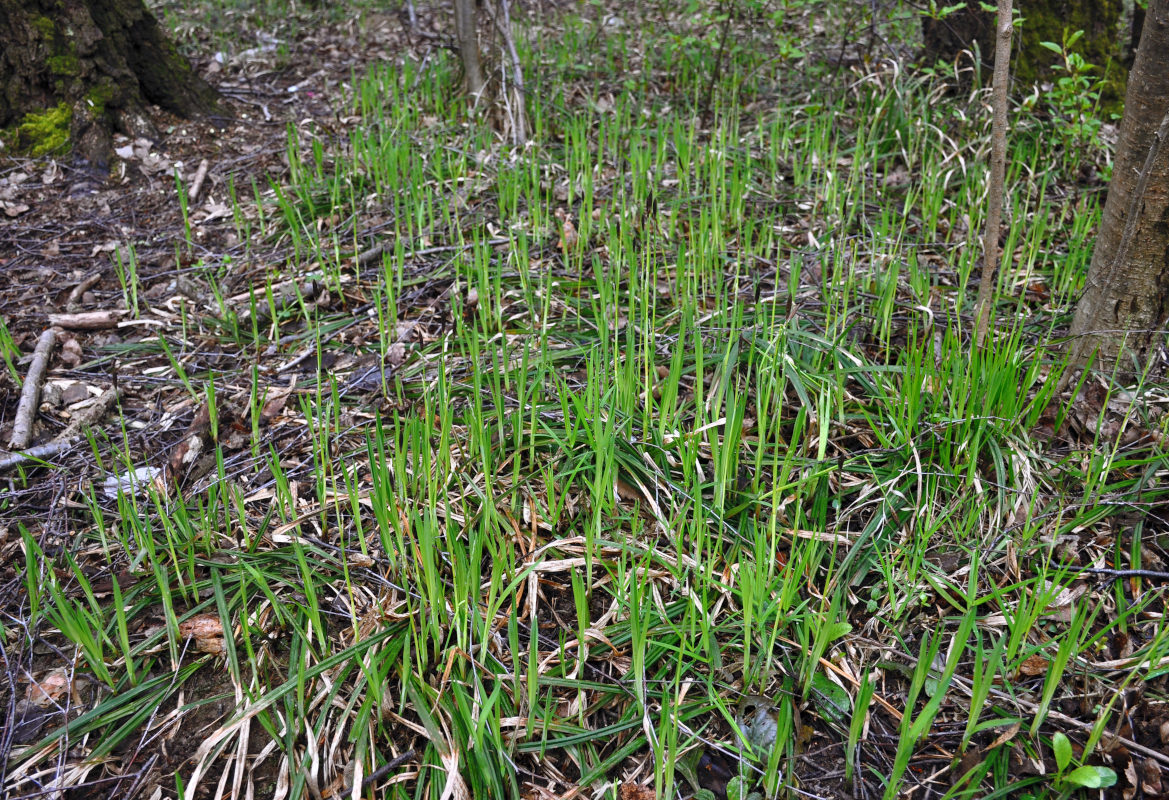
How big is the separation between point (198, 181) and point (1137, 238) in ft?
12.0

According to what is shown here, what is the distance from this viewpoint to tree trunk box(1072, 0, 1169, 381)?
1.88 meters

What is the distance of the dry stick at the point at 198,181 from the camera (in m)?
3.55

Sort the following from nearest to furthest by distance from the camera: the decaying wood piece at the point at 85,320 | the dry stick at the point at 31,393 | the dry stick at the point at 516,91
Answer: the dry stick at the point at 31,393 → the decaying wood piece at the point at 85,320 → the dry stick at the point at 516,91

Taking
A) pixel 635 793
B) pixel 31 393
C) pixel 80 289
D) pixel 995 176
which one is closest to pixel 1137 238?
pixel 995 176

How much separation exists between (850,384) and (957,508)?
550 millimetres

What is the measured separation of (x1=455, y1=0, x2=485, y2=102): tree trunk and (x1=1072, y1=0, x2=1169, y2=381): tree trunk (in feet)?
9.46

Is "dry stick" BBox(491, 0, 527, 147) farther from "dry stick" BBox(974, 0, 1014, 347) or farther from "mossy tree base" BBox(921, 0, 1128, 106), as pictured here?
"dry stick" BBox(974, 0, 1014, 347)

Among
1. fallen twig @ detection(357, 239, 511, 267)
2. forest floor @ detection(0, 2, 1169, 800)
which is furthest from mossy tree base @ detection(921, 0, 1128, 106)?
fallen twig @ detection(357, 239, 511, 267)

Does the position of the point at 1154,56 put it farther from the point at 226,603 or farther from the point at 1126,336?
the point at 226,603

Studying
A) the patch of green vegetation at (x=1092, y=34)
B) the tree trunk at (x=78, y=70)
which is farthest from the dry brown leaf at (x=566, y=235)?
the patch of green vegetation at (x=1092, y=34)

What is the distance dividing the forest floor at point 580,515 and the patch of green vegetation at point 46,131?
1.85 feet

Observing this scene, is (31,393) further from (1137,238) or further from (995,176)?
(1137,238)

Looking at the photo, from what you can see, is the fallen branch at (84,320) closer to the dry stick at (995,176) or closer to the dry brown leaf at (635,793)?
the dry brown leaf at (635,793)

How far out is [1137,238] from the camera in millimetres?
1962
